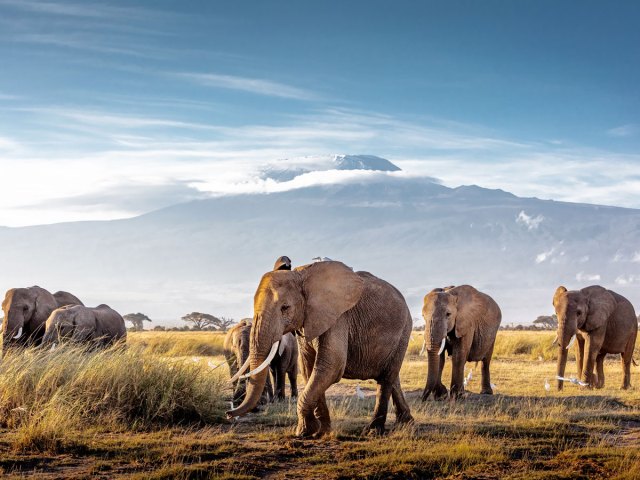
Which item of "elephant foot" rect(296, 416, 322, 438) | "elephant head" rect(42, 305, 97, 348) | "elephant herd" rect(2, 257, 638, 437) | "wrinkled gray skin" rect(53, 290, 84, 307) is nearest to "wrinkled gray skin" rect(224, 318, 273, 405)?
"elephant herd" rect(2, 257, 638, 437)

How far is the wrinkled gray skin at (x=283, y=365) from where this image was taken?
17250mm

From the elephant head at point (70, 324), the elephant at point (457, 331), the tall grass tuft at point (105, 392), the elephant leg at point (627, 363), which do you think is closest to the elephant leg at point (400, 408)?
the tall grass tuft at point (105, 392)

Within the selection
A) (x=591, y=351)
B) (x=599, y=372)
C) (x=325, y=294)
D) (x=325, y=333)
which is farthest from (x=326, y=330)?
(x=599, y=372)

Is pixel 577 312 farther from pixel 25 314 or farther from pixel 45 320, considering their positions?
pixel 25 314

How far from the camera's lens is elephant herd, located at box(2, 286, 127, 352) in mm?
20312

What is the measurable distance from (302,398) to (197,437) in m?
1.79

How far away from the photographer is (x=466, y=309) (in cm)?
1828

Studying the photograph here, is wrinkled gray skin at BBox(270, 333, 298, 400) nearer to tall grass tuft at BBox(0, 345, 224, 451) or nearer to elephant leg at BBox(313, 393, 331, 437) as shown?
tall grass tuft at BBox(0, 345, 224, 451)

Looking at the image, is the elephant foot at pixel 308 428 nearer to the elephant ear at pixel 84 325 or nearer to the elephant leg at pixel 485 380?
the elephant leg at pixel 485 380

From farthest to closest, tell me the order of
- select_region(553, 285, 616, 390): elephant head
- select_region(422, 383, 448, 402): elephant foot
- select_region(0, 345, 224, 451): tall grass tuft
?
select_region(553, 285, 616, 390): elephant head → select_region(422, 383, 448, 402): elephant foot → select_region(0, 345, 224, 451): tall grass tuft

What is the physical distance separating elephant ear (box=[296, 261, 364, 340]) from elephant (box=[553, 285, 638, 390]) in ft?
35.5

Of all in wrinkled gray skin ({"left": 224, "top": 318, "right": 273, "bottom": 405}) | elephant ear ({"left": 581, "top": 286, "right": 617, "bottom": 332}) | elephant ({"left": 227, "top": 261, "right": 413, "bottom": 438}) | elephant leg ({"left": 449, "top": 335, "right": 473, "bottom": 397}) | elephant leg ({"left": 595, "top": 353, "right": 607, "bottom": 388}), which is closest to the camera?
elephant ({"left": 227, "top": 261, "right": 413, "bottom": 438})

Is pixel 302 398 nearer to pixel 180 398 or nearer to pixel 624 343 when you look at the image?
pixel 180 398

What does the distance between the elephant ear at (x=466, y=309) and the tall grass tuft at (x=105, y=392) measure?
5873 millimetres
